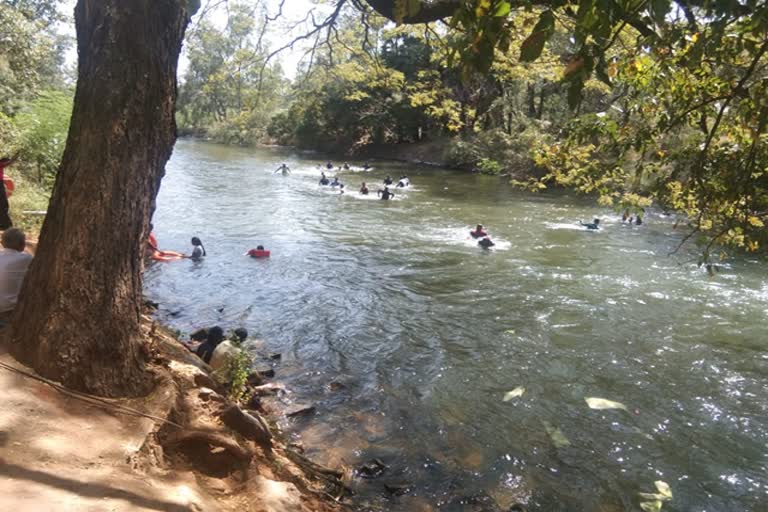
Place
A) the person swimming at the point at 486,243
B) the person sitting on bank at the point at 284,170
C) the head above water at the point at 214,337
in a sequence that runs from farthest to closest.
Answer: the person sitting on bank at the point at 284,170
the person swimming at the point at 486,243
the head above water at the point at 214,337

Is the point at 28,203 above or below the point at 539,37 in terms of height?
below

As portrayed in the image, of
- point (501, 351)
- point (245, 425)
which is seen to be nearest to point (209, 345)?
point (245, 425)

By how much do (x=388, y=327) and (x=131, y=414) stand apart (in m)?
6.43

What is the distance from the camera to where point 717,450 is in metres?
6.37

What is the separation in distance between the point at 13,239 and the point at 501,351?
679 centimetres

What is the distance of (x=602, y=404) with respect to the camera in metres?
7.34

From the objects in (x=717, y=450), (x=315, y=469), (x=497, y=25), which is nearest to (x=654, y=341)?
(x=717, y=450)

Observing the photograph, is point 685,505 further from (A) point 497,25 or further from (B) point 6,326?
(B) point 6,326

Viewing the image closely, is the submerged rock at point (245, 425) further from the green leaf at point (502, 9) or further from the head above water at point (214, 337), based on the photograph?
the green leaf at point (502, 9)

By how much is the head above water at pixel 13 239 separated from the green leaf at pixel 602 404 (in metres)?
6.77

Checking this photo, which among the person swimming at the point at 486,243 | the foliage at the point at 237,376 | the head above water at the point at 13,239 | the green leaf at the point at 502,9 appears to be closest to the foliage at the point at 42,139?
the head above water at the point at 13,239

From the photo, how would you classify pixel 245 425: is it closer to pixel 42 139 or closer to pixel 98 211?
pixel 98 211

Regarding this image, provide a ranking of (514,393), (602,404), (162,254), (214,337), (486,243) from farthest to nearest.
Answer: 1. (486,243)
2. (162,254)
3. (214,337)
4. (514,393)
5. (602,404)

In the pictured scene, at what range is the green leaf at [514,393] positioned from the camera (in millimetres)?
7402
